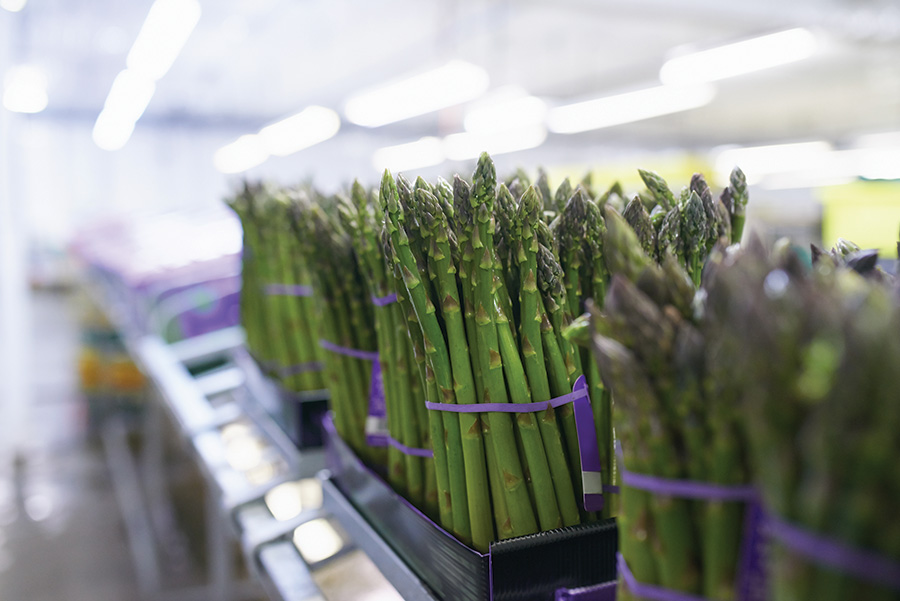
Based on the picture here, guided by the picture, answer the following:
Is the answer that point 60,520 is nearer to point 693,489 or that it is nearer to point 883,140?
point 693,489

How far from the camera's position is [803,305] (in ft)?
1.42

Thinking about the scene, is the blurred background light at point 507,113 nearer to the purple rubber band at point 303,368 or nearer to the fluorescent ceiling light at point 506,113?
the fluorescent ceiling light at point 506,113

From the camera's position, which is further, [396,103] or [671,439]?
[396,103]

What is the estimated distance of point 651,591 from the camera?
56 cm

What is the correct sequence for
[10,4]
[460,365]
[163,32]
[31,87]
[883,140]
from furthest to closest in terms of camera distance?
[883,140]
[31,87]
[163,32]
[10,4]
[460,365]

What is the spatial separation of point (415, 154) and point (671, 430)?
16.8 meters

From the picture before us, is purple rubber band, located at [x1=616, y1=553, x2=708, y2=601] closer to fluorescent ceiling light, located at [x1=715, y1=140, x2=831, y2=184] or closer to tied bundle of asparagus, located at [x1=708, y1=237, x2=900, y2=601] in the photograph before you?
tied bundle of asparagus, located at [x1=708, y1=237, x2=900, y2=601]

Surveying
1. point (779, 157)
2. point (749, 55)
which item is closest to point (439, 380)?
point (749, 55)

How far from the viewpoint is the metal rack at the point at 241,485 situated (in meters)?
1.17

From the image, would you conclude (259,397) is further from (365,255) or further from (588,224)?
(588,224)

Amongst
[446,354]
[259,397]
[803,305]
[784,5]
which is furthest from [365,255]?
[784,5]

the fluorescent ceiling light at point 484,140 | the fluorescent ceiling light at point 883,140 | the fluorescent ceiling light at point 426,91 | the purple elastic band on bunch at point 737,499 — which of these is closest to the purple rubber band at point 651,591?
the purple elastic band on bunch at point 737,499

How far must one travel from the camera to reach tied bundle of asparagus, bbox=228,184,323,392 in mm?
1777

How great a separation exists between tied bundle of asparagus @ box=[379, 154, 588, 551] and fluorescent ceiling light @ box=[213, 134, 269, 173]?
13899 mm
